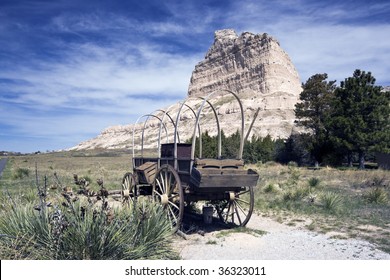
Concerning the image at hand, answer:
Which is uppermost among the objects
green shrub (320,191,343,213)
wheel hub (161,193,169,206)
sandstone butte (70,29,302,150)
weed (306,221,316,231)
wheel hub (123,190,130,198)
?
sandstone butte (70,29,302,150)

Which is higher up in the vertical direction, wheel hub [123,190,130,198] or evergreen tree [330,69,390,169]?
evergreen tree [330,69,390,169]

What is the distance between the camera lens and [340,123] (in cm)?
3206

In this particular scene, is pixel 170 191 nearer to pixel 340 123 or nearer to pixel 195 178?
pixel 195 178

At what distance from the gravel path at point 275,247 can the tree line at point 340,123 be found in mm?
25734

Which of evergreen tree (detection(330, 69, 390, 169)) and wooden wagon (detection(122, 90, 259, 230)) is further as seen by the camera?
evergreen tree (detection(330, 69, 390, 169))

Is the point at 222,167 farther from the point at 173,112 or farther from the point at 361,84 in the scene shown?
the point at 173,112

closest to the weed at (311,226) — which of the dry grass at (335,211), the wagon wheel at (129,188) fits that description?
the dry grass at (335,211)

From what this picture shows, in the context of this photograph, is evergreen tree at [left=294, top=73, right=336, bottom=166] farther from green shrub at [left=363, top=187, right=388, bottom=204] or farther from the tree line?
green shrub at [left=363, top=187, right=388, bottom=204]

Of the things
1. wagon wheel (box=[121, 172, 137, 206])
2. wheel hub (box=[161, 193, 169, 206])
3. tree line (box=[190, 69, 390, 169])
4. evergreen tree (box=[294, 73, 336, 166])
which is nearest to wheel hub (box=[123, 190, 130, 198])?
wagon wheel (box=[121, 172, 137, 206])

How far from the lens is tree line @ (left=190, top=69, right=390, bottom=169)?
3122 cm

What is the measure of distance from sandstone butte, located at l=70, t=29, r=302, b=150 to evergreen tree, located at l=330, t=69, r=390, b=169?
212 feet

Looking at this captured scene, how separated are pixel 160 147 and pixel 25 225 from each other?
16.9 ft

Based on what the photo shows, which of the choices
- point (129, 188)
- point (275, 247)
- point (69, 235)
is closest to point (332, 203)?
point (275, 247)

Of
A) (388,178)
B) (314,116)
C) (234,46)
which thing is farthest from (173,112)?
(388,178)
